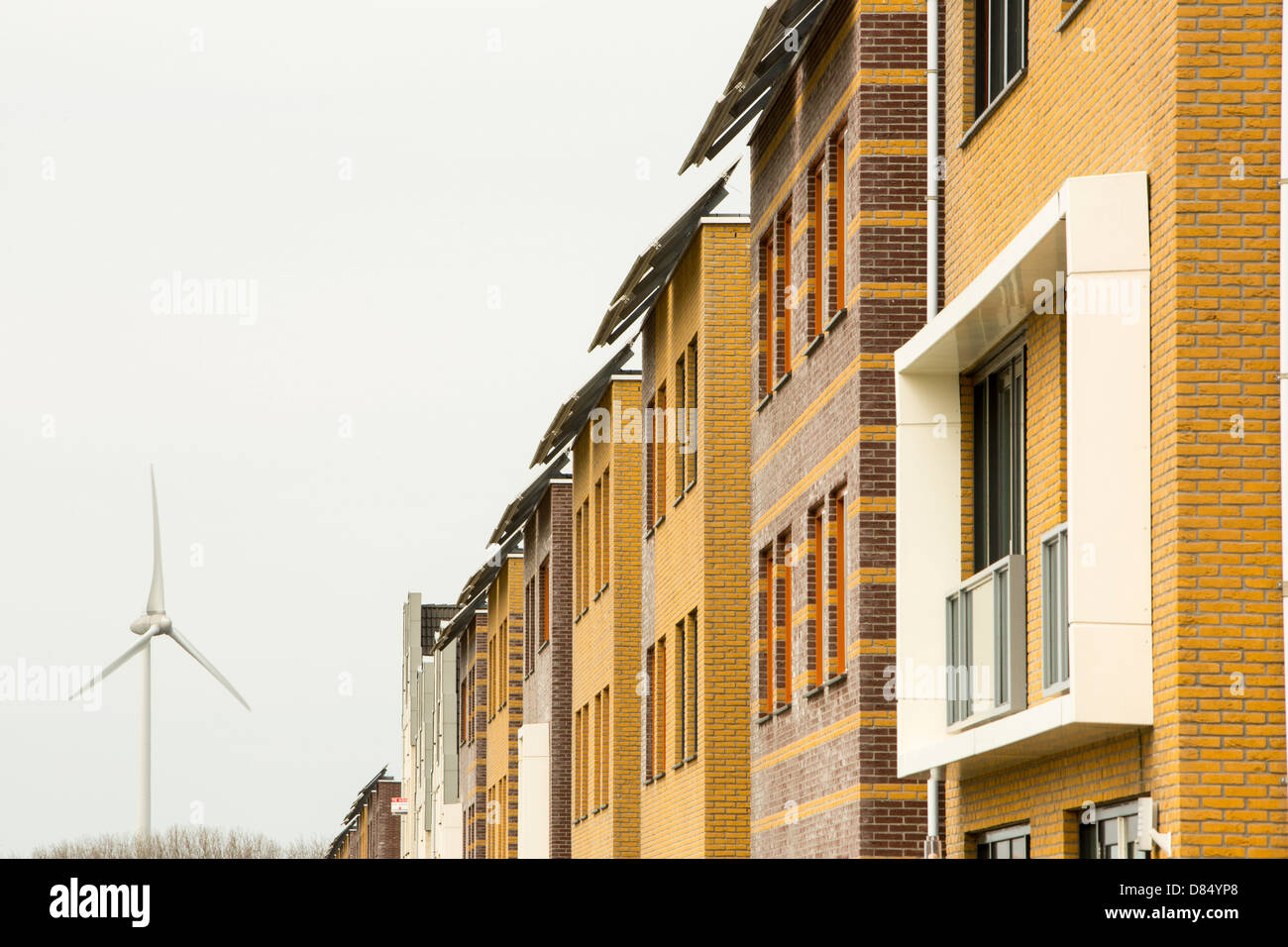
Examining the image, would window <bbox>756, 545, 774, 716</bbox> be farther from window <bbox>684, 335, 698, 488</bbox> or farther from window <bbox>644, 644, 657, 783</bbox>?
window <bbox>644, 644, 657, 783</bbox>

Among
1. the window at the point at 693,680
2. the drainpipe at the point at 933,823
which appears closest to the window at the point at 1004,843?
the drainpipe at the point at 933,823

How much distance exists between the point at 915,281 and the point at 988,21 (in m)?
3.52

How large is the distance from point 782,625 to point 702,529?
3.22 m

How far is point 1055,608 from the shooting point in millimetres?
15328

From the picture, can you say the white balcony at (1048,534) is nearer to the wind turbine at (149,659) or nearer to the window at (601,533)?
the window at (601,533)

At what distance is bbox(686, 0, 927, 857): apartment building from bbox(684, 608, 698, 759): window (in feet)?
10.0

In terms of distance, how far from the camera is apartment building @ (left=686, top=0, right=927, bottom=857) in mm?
21297

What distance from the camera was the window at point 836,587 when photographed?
74.3 feet

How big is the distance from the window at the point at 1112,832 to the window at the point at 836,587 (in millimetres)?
7306

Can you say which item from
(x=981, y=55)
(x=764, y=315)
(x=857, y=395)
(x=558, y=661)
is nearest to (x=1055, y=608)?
(x=981, y=55)

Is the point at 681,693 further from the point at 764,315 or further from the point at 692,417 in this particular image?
the point at 764,315

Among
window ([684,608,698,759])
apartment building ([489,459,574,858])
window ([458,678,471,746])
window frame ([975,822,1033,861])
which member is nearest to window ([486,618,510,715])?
apartment building ([489,459,574,858])

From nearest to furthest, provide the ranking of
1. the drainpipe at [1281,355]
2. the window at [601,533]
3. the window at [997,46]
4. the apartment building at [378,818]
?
the drainpipe at [1281,355]
the window at [997,46]
the window at [601,533]
the apartment building at [378,818]
